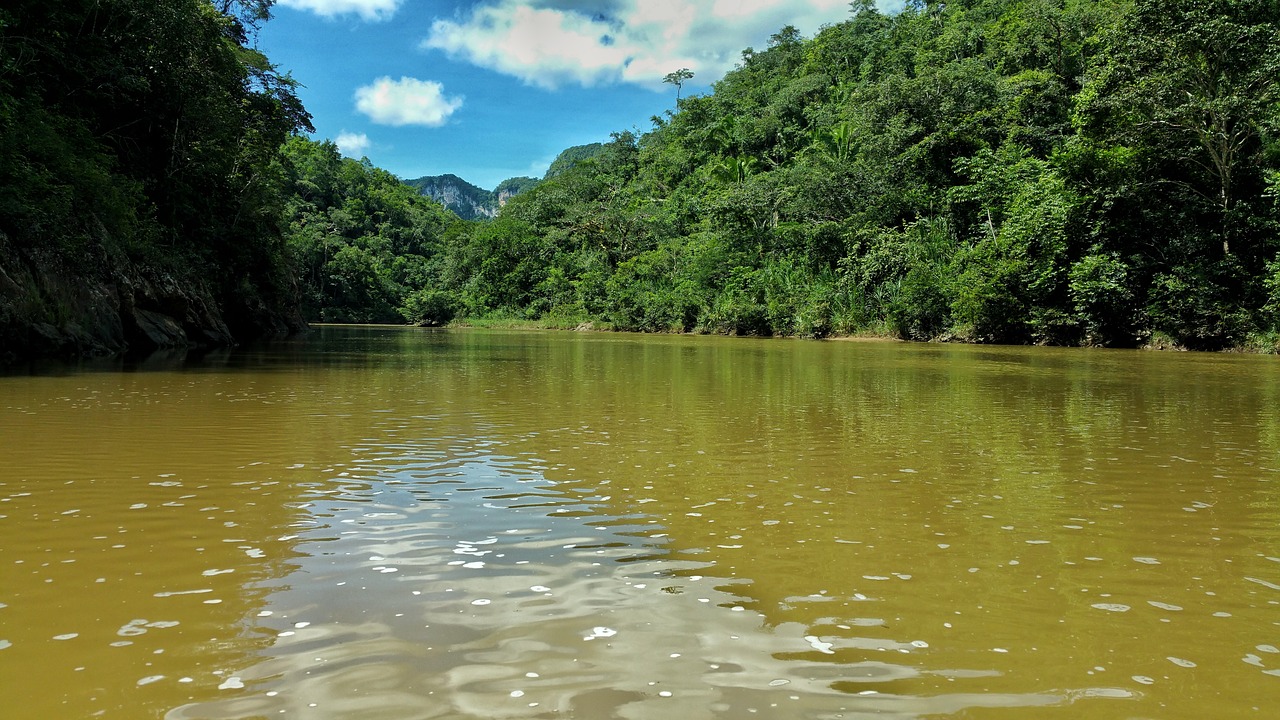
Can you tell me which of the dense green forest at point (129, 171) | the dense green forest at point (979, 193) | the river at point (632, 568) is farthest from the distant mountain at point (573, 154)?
the river at point (632, 568)

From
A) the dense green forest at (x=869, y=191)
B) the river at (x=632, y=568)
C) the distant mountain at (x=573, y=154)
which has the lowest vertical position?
the river at (x=632, y=568)

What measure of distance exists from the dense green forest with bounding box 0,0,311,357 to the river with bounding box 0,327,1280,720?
9.85m

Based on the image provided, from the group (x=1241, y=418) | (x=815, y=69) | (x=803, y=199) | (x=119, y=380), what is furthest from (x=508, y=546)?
(x=815, y=69)

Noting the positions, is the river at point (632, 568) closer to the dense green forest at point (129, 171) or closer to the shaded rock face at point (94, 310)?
the shaded rock face at point (94, 310)

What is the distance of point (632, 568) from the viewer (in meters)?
3.78

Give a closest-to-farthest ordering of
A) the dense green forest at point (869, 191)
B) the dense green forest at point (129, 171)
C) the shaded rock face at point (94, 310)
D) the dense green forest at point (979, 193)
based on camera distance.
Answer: the shaded rock face at point (94, 310) → the dense green forest at point (129, 171) → the dense green forest at point (869, 191) → the dense green forest at point (979, 193)

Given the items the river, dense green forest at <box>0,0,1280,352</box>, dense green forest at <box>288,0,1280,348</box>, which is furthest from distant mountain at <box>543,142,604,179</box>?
the river

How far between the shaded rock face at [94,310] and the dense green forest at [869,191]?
0.07 meters

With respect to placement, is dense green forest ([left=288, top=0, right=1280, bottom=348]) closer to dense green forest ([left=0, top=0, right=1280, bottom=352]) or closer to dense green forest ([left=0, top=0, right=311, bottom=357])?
dense green forest ([left=0, top=0, right=1280, bottom=352])

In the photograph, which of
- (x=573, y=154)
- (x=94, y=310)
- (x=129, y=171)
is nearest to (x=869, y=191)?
(x=129, y=171)

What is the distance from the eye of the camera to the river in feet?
8.31

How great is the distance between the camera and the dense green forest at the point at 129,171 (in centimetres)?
1582

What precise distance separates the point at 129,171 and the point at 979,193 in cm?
3263

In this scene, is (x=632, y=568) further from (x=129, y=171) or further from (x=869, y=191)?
(x=869, y=191)
